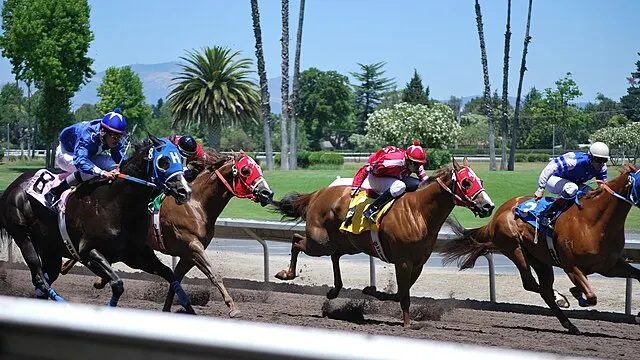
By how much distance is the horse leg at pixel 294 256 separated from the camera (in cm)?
977

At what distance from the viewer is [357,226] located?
30.3ft

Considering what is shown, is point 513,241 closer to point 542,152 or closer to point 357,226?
point 357,226

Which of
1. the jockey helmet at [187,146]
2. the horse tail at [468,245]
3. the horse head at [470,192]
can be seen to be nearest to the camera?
the horse head at [470,192]

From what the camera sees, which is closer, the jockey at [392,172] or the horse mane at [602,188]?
the horse mane at [602,188]

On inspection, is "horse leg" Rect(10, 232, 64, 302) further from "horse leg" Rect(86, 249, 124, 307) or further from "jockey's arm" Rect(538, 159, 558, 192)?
"jockey's arm" Rect(538, 159, 558, 192)

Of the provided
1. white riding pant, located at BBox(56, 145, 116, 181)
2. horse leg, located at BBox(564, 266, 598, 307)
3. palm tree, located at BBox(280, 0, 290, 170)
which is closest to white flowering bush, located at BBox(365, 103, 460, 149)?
palm tree, located at BBox(280, 0, 290, 170)

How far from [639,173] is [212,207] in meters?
4.01

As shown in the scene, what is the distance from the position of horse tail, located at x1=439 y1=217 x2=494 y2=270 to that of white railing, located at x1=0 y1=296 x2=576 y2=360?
817 cm

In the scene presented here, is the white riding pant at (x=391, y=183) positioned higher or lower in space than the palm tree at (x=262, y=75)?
lower

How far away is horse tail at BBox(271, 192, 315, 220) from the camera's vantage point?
424 inches

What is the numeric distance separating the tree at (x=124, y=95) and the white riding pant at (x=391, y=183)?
53.4m

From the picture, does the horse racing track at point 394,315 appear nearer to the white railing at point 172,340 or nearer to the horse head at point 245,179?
the horse head at point 245,179

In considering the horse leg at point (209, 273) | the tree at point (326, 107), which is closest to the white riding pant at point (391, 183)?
the horse leg at point (209, 273)

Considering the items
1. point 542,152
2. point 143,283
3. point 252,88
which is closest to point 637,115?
point 542,152
